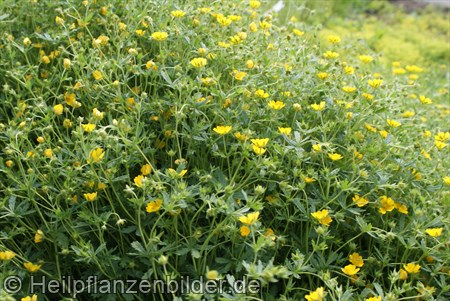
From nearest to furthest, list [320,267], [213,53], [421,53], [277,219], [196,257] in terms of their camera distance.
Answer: [196,257] < [320,267] < [277,219] < [213,53] < [421,53]

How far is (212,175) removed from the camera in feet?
5.84

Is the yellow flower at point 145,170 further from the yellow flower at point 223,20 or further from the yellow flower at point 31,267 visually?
the yellow flower at point 223,20

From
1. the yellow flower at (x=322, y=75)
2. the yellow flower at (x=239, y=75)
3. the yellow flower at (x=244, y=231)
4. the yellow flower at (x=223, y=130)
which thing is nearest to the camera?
the yellow flower at (x=244, y=231)

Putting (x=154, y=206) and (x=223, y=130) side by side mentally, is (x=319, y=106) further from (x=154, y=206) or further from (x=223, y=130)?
(x=154, y=206)

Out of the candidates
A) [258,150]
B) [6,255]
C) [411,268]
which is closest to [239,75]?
[258,150]

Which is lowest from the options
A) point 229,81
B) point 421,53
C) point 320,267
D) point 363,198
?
point 421,53

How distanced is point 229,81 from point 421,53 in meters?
3.53

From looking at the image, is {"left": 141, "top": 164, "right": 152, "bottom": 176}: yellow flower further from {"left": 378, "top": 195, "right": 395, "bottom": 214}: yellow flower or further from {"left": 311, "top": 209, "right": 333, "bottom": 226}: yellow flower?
{"left": 378, "top": 195, "right": 395, "bottom": 214}: yellow flower

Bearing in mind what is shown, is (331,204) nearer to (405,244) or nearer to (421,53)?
(405,244)

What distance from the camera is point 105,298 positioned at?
64.7 inches

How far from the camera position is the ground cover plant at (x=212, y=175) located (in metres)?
1.63

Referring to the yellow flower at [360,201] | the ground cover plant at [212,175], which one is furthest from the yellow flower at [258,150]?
the yellow flower at [360,201]

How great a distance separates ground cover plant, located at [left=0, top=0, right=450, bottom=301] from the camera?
1635 millimetres

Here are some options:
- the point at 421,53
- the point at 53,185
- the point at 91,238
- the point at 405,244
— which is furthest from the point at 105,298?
the point at 421,53
